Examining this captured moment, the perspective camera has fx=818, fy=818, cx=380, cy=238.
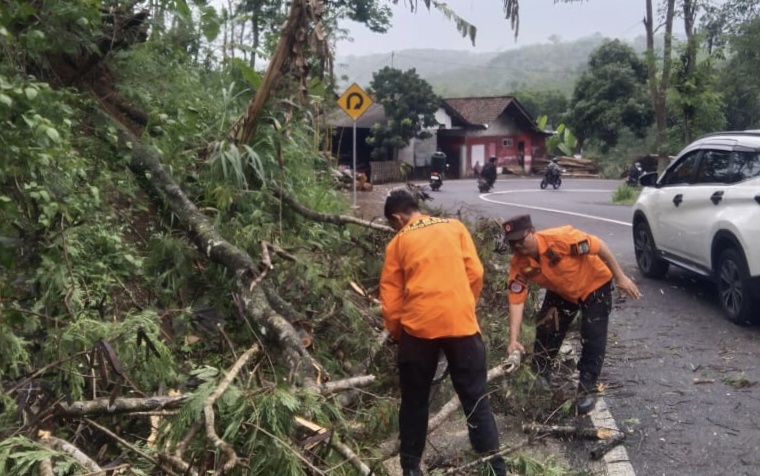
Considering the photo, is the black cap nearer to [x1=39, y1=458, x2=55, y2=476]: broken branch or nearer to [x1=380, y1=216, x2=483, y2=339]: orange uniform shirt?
[x1=380, y1=216, x2=483, y2=339]: orange uniform shirt

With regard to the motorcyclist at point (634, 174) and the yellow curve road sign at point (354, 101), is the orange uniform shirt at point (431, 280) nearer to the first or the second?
the yellow curve road sign at point (354, 101)

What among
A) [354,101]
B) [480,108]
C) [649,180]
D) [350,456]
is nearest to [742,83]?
[480,108]

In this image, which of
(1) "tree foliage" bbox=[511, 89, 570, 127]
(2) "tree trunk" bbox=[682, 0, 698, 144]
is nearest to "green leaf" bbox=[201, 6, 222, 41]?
(2) "tree trunk" bbox=[682, 0, 698, 144]

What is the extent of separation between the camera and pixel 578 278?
5766mm

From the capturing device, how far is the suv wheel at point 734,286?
7605mm

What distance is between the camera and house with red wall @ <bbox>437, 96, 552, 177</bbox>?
5175cm

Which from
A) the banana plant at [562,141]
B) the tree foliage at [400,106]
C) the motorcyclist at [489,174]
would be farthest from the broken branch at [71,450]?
the banana plant at [562,141]

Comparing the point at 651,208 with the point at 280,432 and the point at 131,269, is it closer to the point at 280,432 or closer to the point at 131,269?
the point at 131,269

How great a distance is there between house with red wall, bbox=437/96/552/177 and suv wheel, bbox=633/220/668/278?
40.2 meters

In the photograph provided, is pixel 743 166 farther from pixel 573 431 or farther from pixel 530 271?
pixel 573 431

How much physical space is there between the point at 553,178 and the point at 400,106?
12.8m

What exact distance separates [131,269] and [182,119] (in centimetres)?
292

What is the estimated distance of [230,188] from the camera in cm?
766

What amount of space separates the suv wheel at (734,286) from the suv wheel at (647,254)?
1809mm
